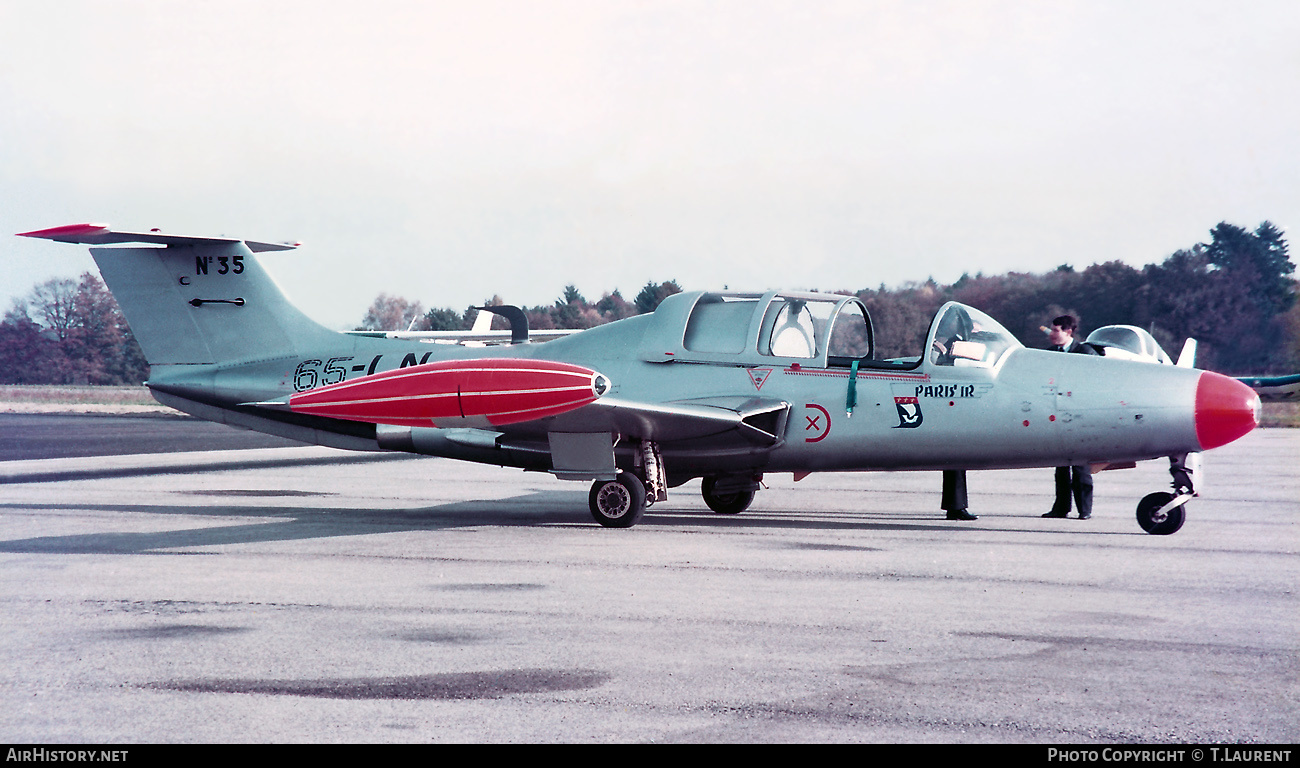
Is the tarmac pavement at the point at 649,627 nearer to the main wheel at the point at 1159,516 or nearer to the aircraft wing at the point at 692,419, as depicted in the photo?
the main wheel at the point at 1159,516

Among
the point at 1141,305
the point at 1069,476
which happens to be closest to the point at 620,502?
the point at 1069,476

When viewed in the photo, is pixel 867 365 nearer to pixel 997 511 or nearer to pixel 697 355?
pixel 697 355

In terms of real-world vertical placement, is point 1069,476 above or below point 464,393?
below

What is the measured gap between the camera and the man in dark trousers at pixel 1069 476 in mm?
12109

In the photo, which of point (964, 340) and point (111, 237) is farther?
point (111, 237)

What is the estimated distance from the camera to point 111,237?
1318 cm

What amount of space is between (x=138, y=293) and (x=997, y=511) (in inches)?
446

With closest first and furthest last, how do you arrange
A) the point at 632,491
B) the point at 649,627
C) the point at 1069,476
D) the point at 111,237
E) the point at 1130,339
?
1. the point at 649,627
2. the point at 632,491
3. the point at 1069,476
4. the point at 111,237
5. the point at 1130,339

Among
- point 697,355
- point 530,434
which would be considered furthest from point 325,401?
point 697,355

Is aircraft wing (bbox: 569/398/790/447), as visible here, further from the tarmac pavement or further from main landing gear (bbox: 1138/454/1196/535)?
main landing gear (bbox: 1138/454/1196/535)

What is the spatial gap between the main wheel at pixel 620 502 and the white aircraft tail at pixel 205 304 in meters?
4.74

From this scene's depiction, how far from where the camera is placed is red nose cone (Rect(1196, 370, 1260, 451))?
389 inches

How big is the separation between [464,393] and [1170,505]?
706 cm

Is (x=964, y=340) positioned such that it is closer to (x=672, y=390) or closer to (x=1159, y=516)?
(x=1159, y=516)
